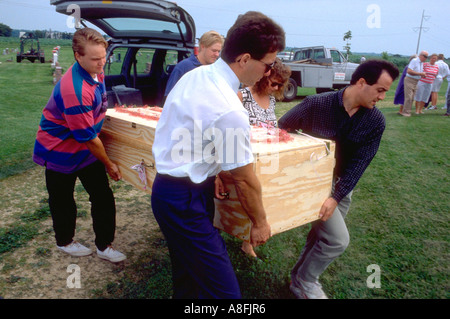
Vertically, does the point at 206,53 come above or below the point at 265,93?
above

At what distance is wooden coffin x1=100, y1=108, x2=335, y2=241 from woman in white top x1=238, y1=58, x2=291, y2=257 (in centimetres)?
→ 80

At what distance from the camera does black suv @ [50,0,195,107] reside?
4.37 meters

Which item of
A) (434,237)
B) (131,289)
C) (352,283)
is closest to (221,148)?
(131,289)

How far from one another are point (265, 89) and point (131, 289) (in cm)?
214

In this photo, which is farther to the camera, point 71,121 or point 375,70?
point 71,121

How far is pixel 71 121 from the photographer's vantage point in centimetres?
239

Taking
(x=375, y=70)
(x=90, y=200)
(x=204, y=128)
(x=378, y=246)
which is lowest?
(x=378, y=246)

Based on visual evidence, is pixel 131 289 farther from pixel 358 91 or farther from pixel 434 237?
pixel 434 237

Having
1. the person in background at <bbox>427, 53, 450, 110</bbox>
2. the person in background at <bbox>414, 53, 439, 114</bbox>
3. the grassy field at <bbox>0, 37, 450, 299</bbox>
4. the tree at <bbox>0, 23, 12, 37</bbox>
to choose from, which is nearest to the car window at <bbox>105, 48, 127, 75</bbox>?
the grassy field at <bbox>0, 37, 450, 299</bbox>

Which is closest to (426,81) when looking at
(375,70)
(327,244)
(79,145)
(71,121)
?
(375,70)

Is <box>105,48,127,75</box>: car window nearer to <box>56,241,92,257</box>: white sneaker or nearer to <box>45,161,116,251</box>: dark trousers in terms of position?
<box>45,161,116,251</box>: dark trousers

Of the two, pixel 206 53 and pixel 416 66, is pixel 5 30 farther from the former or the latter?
pixel 206 53

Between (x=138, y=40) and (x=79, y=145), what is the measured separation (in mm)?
3404
